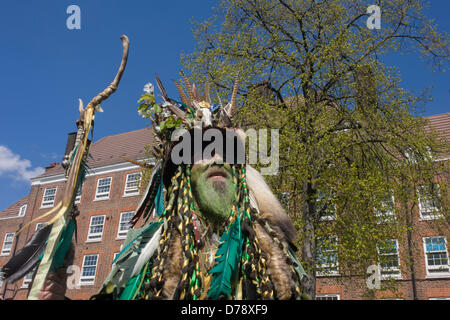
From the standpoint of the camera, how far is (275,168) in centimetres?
988

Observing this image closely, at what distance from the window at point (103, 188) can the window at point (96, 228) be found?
1440 mm

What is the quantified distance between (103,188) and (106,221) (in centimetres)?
265

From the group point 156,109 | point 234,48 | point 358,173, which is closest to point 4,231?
point 234,48

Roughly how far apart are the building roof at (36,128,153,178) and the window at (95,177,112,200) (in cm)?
120

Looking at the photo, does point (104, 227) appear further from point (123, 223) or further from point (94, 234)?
point (123, 223)

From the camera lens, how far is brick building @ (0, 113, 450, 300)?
57.0 feet

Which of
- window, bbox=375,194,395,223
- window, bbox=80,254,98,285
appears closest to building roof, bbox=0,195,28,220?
window, bbox=80,254,98,285

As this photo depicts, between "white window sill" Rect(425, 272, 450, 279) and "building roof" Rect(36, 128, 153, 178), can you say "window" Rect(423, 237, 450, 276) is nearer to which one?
"white window sill" Rect(425, 272, 450, 279)

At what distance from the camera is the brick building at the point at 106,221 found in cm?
1738

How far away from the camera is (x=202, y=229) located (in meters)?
3.16

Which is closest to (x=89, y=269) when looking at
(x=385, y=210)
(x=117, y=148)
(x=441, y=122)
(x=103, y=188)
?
(x=103, y=188)

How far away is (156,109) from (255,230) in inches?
53.0

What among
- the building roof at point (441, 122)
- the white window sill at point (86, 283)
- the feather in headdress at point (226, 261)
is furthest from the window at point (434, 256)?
the white window sill at point (86, 283)

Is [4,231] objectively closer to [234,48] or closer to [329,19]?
[234,48]
